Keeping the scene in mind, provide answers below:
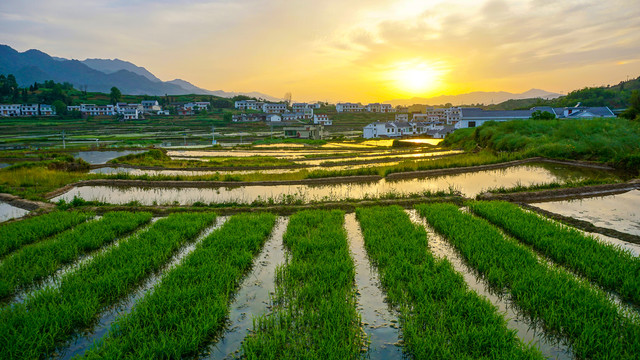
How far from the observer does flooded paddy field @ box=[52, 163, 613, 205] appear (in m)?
11.2

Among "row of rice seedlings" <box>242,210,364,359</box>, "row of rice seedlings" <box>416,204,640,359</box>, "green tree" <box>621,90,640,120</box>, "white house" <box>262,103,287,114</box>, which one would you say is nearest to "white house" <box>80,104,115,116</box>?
"white house" <box>262,103,287,114</box>

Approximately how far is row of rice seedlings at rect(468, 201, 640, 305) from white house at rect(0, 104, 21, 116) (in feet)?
262

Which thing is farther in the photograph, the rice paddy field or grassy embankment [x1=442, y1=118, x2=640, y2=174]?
grassy embankment [x1=442, y1=118, x2=640, y2=174]

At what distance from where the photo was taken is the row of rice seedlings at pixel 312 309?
3.52 metres

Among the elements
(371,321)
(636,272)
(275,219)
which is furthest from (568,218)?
(275,219)

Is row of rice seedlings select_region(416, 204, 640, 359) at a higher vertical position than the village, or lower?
lower

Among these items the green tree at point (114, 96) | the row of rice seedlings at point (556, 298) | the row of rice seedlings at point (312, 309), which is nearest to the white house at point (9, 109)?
the green tree at point (114, 96)

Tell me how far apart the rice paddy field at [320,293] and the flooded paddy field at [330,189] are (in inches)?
148

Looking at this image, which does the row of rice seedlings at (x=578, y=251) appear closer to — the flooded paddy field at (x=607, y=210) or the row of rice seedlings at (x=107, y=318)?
the flooded paddy field at (x=607, y=210)

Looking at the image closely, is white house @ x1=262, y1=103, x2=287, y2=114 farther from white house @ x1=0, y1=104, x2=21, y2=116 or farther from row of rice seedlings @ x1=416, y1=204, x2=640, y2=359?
row of rice seedlings @ x1=416, y1=204, x2=640, y2=359

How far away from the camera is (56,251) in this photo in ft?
20.4

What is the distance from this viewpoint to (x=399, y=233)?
7113 mm

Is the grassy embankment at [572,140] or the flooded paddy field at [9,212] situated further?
the grassy embankment at [572,140]

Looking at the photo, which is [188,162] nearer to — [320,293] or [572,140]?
[320,293]
